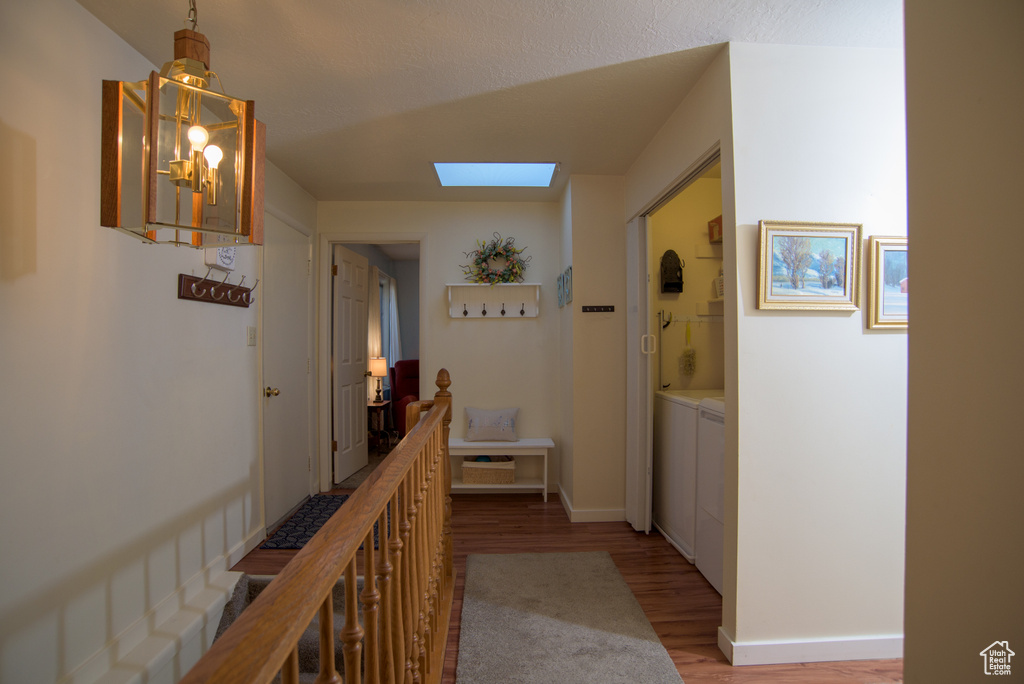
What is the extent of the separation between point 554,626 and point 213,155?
2.23m

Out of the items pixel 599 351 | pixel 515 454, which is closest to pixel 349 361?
pixel 515 454

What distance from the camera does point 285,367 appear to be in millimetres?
3580

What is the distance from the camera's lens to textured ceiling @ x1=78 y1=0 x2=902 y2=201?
1800 mm

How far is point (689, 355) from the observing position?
3.58m

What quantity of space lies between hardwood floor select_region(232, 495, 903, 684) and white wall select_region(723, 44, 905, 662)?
9 centimetres

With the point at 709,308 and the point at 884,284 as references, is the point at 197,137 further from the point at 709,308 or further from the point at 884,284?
the point at 709,308

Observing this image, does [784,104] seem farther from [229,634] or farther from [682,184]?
[229,634]

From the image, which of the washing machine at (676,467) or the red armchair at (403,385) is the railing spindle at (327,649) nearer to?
the washing machine at (676,467)

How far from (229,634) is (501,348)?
3.75 meters

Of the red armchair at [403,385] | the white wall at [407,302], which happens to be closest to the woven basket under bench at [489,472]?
the red armchair at [403,385]

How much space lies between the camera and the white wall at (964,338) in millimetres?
787

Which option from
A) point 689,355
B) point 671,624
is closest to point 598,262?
point 689,355

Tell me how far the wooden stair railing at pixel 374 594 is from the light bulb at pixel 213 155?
79 centimetres

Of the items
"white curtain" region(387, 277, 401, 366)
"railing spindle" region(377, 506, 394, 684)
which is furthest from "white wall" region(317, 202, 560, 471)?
"railing spindle" region(377, 506, 394, 684)
